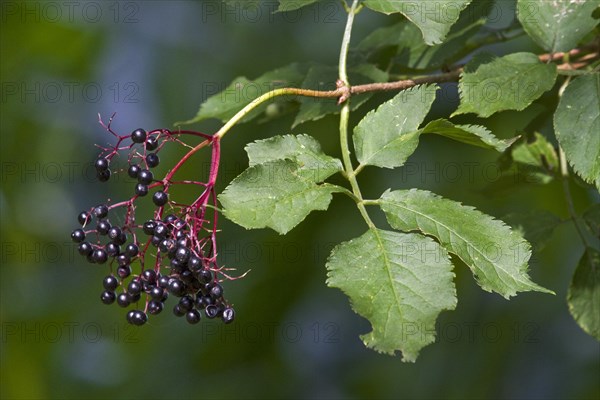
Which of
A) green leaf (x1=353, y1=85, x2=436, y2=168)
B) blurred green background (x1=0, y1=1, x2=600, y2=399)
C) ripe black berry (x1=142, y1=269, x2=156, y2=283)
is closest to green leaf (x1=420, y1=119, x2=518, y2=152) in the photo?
green leaf (x1=353, y1=85, x2=436, y2=168)

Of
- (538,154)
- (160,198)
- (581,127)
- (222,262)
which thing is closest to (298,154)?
(160,198)

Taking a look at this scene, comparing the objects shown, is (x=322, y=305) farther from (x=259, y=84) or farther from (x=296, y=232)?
(x=259, y=84)

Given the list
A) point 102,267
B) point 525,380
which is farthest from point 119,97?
point 525,380

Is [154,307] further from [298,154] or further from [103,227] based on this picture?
[298,154]

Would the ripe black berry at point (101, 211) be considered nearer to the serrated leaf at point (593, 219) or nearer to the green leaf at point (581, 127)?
the green leaf at point (581, 127)

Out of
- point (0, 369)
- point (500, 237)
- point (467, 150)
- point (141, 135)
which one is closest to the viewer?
point (500, 237)

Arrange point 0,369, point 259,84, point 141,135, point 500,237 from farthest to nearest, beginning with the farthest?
point 0,369 < point 259,84 < point 141,135 < point 500,237
